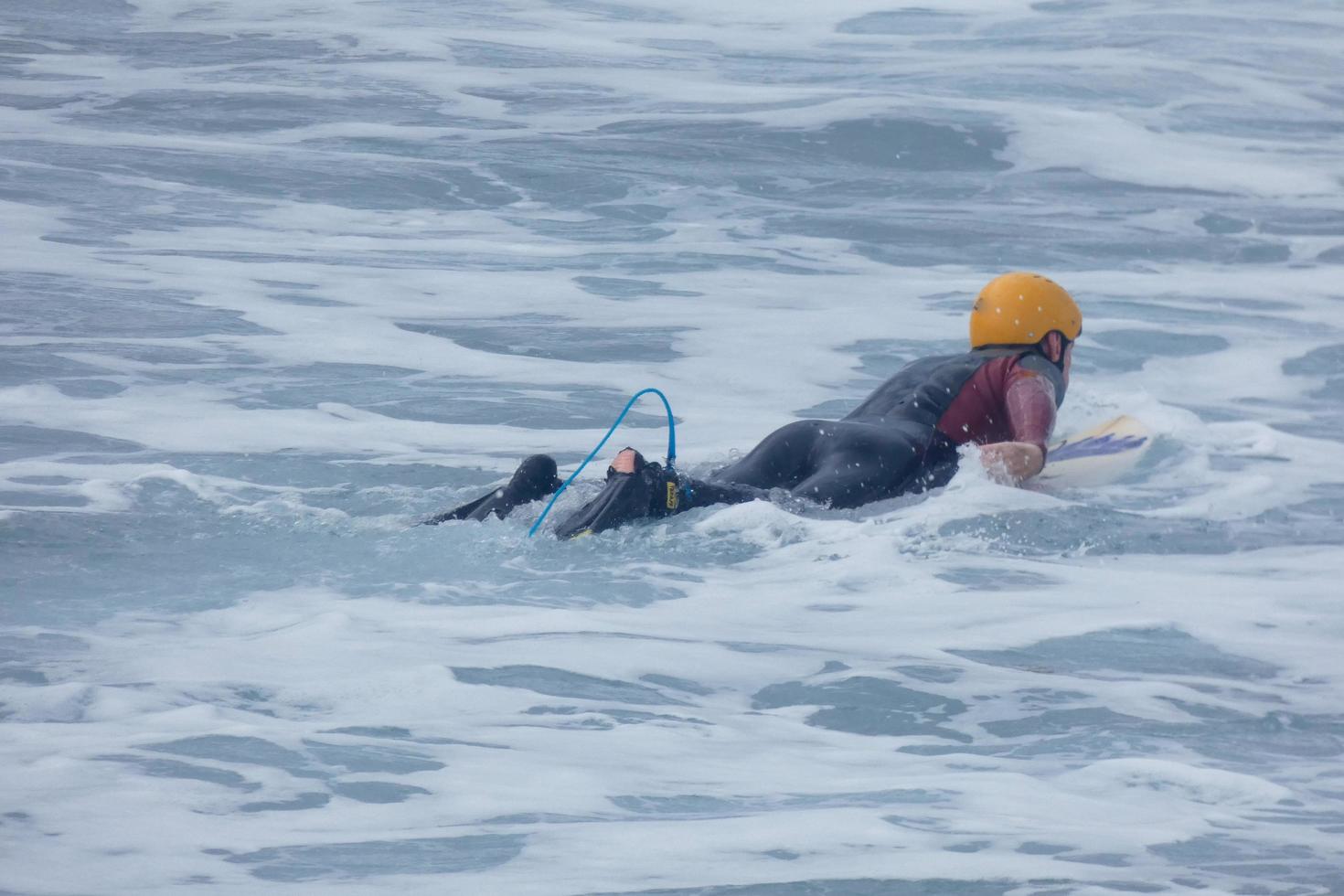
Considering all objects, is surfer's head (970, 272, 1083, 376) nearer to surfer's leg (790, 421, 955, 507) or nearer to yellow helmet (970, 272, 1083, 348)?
yellow helmet (970, 272, 1083, 348)

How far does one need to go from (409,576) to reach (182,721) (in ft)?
4.95

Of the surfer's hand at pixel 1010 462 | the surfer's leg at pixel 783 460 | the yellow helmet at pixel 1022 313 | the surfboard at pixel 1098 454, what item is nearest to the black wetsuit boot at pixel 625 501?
the surfer's leg at pixel 783 460

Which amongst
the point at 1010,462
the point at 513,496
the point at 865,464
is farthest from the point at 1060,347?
the point at 513,496

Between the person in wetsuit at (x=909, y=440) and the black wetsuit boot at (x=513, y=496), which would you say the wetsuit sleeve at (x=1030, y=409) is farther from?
the black wetsuit boot at (x=513, y=496)

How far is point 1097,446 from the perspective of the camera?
7.75 m

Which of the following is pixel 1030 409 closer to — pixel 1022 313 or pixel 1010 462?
pixel 1010 462

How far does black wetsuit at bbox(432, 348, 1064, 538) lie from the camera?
6.38 m

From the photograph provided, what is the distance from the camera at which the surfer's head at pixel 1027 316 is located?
7.64m

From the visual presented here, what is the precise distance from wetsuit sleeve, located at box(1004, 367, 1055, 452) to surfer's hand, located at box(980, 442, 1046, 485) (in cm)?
11

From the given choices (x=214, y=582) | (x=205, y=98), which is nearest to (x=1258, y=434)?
(x=214, y=582)

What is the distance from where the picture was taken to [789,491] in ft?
22.4

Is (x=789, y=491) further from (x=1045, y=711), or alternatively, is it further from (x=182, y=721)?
(x=182, y=721)

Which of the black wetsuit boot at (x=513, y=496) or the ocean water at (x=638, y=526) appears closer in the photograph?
the ocean water at (x=638, y=526)

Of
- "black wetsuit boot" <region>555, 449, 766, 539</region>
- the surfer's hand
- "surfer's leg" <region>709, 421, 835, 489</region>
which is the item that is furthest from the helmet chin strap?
"black wetsuit boot" <region>555, 449, 766, 539</region>
